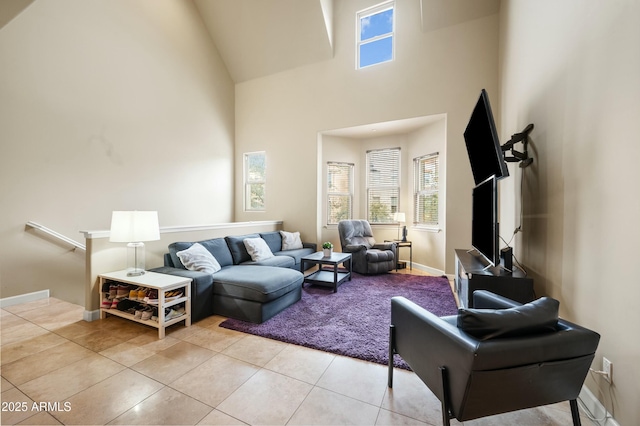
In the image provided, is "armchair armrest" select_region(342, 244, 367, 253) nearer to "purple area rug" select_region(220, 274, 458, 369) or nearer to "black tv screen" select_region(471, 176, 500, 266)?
"purple area rug" select_region(220, 274, 458, 369)

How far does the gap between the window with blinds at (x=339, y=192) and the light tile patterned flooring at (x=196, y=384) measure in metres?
3.80

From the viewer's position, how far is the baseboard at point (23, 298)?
3.13 m

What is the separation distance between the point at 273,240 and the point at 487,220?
345cm

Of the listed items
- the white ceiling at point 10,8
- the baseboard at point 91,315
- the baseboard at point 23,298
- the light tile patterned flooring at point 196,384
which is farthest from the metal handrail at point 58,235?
the white ceiling at point 10,8

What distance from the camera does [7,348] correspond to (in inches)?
86.4

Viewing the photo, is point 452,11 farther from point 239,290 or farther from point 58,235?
point 58,235

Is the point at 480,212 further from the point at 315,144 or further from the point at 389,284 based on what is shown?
the point at 315,144

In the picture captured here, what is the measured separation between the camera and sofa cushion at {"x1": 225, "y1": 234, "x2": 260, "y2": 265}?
3949 millimetres

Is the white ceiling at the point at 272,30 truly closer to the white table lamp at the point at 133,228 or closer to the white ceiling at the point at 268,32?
the white ceiling at the point at 268,32

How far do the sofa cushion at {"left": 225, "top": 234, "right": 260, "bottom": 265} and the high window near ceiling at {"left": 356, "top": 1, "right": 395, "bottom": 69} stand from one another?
3.99 m

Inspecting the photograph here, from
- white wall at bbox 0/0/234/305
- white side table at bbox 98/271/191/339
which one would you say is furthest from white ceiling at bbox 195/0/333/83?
white side table at bbox 98/271/191/339

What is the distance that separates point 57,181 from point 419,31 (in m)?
6.01

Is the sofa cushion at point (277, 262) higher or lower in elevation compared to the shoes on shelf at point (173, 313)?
higher

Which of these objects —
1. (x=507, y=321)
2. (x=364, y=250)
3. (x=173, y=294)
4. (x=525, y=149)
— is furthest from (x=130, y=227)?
(x=525, y=149)
